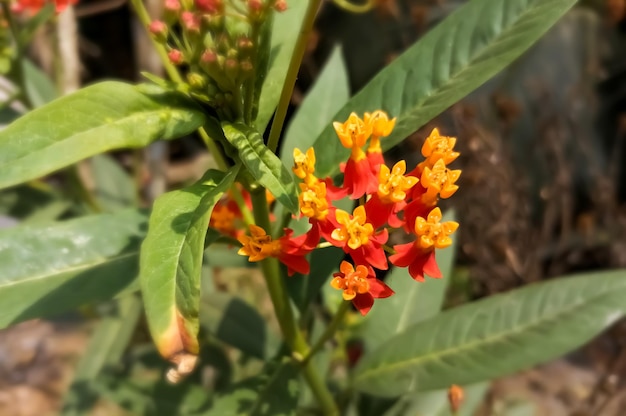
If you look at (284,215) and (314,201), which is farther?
(284,215)

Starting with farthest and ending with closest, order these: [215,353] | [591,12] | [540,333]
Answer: [591,12]
[215,353]
[540,333]

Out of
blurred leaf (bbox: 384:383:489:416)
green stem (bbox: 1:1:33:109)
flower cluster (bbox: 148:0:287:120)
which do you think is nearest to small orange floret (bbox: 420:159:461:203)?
flower cluster (bbox: 148:0:287:120)

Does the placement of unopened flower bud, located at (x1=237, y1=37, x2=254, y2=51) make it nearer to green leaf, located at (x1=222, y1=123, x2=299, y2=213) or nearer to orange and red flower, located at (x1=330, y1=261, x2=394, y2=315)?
green leaf, located at (x1=222, y1=123, x2=299, y2=213)

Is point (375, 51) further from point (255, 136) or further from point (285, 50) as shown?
point (255, 136)

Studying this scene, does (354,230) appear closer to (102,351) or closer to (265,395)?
(265,395)

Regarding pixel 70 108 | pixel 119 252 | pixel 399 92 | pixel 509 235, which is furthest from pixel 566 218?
pixel 70 108

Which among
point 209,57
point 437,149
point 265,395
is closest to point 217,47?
point 209,57
